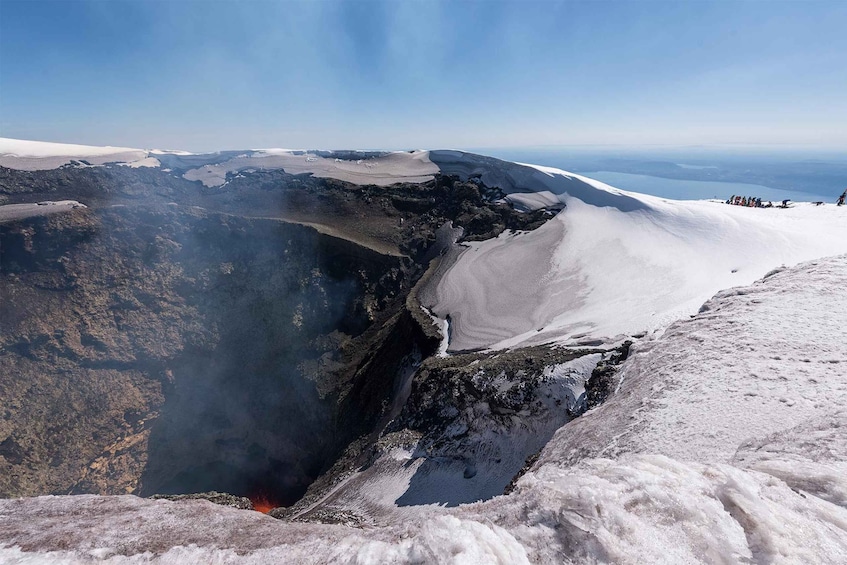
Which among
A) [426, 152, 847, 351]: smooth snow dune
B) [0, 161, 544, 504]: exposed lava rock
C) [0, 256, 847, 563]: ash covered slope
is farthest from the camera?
[0, 161, 544, 504]: exposed lava rock

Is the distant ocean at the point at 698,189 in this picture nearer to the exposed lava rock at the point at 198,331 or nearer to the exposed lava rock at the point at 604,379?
the exposed lava rock at the point at 198,331

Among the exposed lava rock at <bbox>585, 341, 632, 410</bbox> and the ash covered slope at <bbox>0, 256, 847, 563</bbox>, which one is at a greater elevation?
the ash covered slope at <bbox>0, 256, 847, 563</bbox>

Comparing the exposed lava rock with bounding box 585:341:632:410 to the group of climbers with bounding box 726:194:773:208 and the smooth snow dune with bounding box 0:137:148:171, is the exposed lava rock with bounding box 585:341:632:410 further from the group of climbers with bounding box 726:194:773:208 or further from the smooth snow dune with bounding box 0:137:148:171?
the smooth snow dune with bounding box 0:137:148:171

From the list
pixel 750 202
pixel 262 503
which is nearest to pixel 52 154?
pixel 262 503

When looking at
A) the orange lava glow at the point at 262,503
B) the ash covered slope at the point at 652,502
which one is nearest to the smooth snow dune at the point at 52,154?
the orange lava glow at the point at 262,503

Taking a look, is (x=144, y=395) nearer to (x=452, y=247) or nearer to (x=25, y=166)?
(x=452, y=247)

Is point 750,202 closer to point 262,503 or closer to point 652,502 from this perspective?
point 652,502

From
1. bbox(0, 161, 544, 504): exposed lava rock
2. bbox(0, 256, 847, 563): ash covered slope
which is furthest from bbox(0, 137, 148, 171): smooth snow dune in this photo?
bbox(0, 256, 847, 563): ash covered slope
